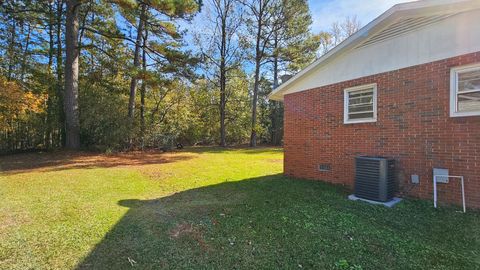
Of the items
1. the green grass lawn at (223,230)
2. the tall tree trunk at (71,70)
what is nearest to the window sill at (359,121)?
the green grass lawn at (223,230)

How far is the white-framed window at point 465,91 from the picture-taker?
4.38 m

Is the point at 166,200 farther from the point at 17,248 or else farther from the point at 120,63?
the point at 120,63

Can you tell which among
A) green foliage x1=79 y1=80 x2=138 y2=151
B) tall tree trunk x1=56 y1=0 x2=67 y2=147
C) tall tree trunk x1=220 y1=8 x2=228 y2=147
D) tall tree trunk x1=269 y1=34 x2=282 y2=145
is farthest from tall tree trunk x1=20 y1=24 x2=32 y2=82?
tall tree trunk x1=269 y1=34 x2=282 y2=145

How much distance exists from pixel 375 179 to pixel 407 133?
45.7 inches

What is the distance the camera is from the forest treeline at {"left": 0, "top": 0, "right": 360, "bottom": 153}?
12172mm

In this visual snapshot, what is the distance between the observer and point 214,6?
2102 centimetres

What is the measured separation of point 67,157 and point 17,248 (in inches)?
370

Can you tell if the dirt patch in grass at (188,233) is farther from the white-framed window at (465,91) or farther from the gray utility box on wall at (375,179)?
the white-framed window at (465,91)

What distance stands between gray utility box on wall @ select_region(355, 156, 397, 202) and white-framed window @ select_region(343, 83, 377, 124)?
1.19m

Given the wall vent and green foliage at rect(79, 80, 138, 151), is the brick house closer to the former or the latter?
the wall vent

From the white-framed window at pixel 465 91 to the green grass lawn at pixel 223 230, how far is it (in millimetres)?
1692

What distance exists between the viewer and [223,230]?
12.2 ft

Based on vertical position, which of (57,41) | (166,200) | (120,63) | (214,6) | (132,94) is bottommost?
(166,200)

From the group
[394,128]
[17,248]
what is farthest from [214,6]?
[17,248]
